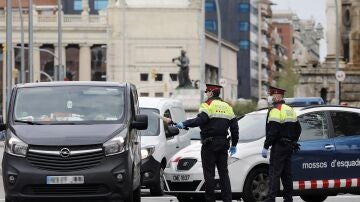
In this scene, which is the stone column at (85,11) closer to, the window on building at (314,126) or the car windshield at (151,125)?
the car windshield at (151,125)

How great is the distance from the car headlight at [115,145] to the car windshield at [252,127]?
363cm

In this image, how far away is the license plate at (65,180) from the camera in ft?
54.2

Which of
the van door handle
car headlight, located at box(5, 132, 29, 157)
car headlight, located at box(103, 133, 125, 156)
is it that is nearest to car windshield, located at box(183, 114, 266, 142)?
the van door handle

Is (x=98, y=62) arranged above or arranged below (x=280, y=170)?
above

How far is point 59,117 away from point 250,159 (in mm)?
3500

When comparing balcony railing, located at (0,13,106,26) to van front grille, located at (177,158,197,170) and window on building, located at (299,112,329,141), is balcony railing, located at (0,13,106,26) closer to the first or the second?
van front grille, located at (177,158,197,170)

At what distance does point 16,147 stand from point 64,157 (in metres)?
0.65

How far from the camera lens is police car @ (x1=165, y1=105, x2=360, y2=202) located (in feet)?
64.9

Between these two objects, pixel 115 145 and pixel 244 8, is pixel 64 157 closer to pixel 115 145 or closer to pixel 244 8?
pixel 115 145

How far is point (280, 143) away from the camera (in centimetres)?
1855

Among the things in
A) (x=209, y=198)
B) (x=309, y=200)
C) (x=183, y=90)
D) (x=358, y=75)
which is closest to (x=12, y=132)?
(x=209, y=198)

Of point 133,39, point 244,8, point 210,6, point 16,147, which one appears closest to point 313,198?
point 16,147

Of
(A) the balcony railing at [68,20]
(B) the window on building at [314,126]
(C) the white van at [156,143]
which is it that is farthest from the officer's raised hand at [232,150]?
(A) the balcony railing at [68,20]

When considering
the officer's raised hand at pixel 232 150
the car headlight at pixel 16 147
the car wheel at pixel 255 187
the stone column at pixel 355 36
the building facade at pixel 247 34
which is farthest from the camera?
the building facade at pixel 247 34
